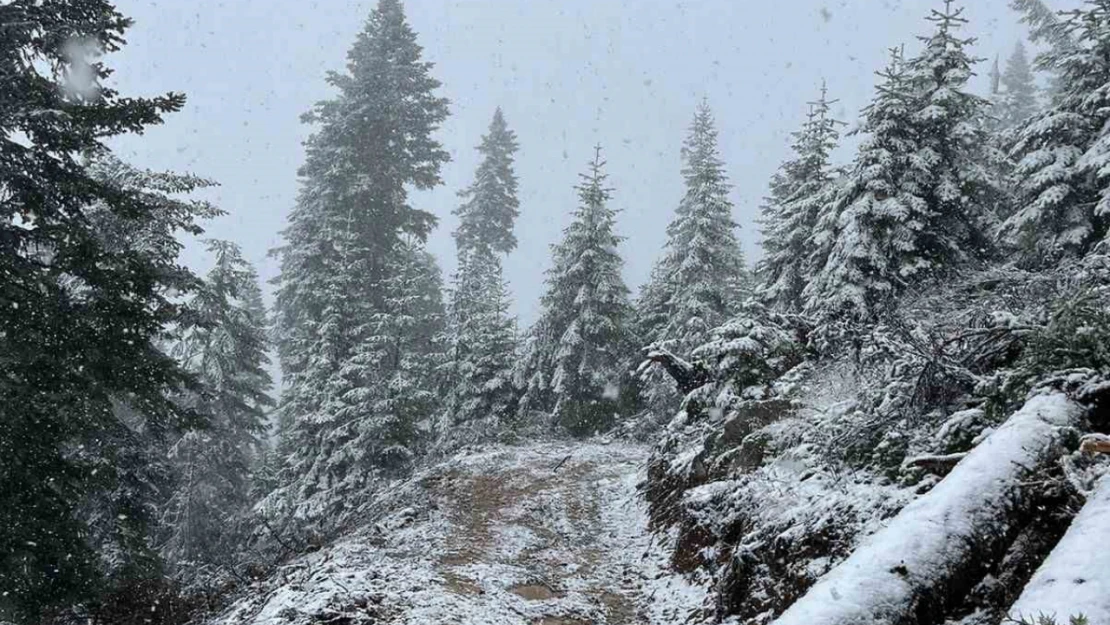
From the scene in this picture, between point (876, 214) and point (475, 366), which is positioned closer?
point (876, 214)

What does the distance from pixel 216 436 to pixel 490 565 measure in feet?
52.7

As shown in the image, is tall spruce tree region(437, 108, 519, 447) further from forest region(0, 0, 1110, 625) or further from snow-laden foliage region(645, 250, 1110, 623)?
snow-laden foliage region(645, 250, 1110, 623)

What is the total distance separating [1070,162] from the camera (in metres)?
13.9

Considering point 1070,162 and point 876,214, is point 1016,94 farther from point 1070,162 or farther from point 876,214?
point 876,214

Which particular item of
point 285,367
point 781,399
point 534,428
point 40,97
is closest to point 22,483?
point 40,97

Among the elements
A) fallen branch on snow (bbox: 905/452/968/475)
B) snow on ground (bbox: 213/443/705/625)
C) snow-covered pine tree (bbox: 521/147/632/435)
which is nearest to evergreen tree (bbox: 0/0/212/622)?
snow on ground (bbox: 213/443/705/625)

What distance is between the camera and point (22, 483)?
10.3 m

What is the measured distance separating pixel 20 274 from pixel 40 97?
2763 mm

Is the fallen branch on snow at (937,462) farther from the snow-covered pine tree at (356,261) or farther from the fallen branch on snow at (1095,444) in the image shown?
the snow-covered pine tree at (356,261)

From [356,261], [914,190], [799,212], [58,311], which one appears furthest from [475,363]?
[914,190]

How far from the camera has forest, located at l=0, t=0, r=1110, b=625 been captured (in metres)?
6.35

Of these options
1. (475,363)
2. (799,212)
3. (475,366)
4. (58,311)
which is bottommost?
(475,366)

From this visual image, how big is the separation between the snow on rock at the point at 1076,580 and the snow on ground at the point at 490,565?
501 centimetres

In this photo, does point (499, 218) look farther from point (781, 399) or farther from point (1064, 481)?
point (1064, 481)
